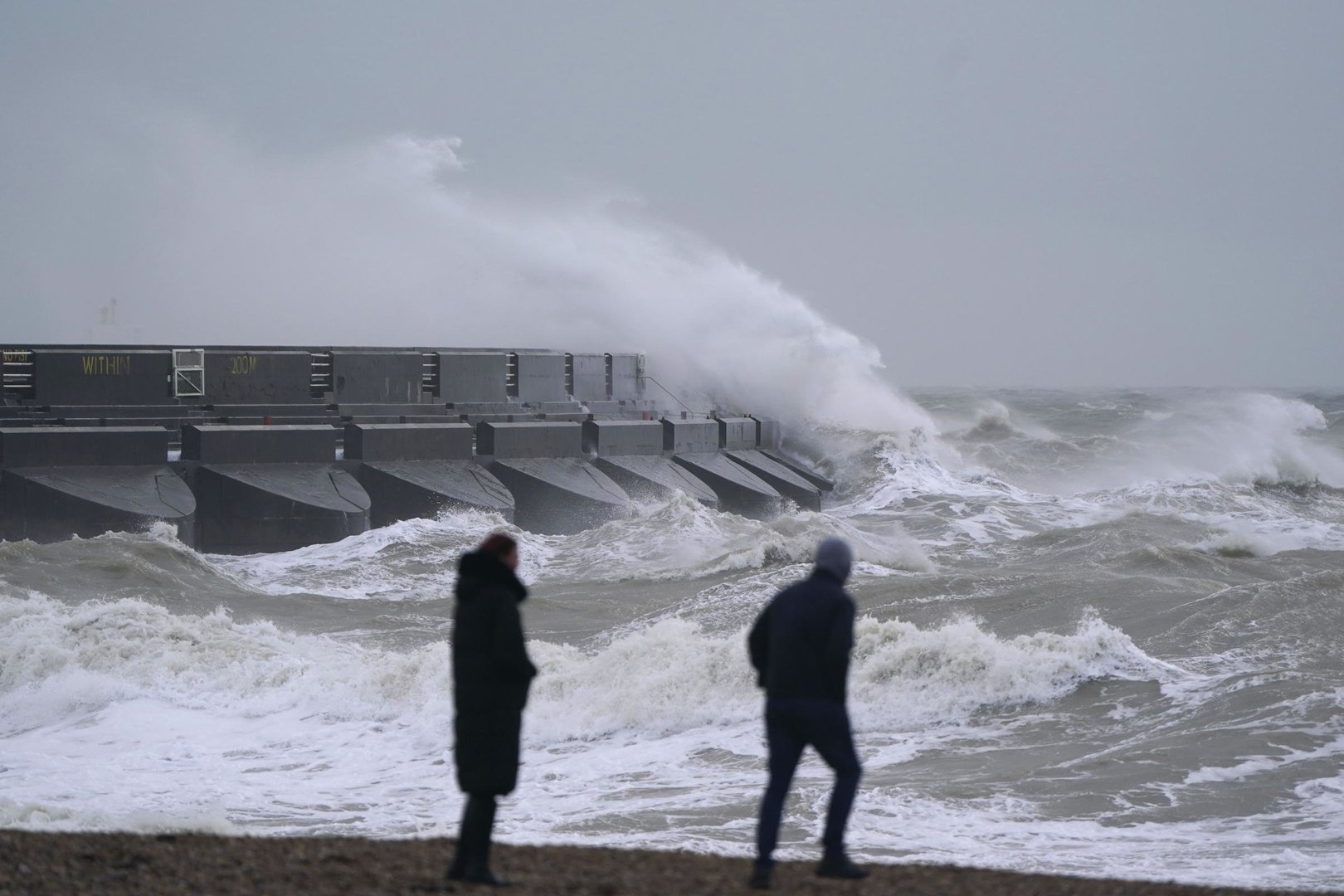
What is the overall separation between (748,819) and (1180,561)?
34.1 ft

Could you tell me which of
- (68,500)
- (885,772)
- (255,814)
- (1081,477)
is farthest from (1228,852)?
(1081,477)

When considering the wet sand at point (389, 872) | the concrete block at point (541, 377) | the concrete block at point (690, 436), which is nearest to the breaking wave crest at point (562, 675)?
the wet sand at point (389, 872)

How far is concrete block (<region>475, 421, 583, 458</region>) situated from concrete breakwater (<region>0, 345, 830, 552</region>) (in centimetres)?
3

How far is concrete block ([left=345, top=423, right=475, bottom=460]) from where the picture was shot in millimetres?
19188

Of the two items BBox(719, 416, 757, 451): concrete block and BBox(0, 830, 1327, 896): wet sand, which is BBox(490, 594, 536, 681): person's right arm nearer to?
BBox(0, 830, 1327, 896): wet sand

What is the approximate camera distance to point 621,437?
22297mm

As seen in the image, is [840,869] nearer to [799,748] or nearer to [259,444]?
[799,748]

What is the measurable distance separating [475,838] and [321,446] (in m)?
15.1

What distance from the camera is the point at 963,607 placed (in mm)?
13062

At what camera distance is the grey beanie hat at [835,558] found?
430 cm

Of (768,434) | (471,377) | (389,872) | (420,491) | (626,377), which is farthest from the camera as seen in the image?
(768,434)

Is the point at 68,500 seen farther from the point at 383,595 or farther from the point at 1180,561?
the point at 1180,561

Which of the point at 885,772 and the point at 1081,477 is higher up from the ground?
the point at 1081,477

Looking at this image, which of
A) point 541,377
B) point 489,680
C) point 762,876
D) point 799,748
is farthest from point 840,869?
point 541,377
